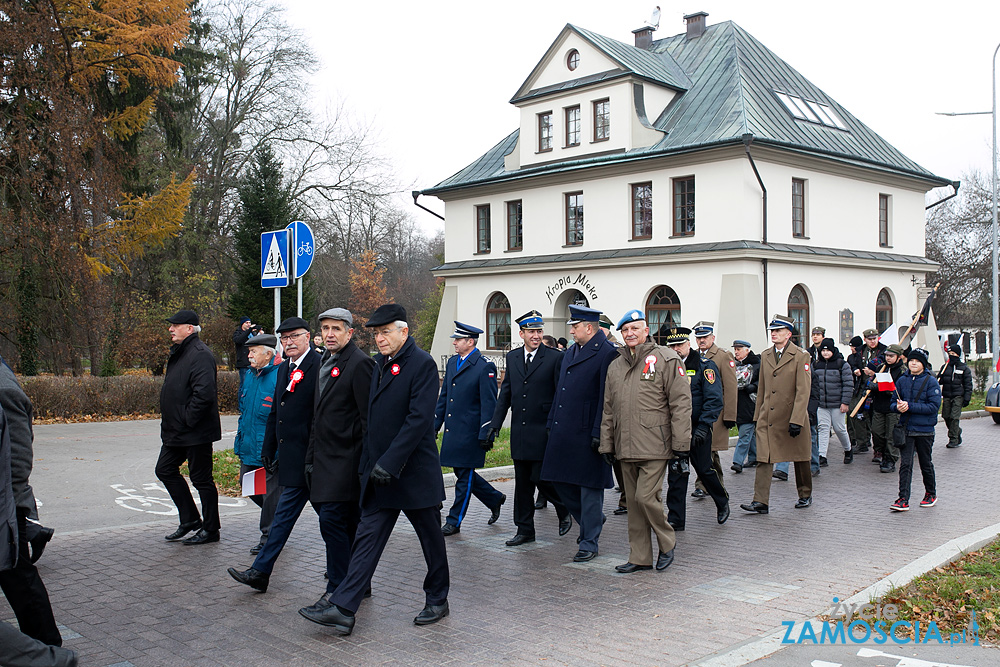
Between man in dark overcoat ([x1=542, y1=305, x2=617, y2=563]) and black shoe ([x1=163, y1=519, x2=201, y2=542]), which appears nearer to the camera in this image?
man in dark overcoat ([x1=542, y1=305, x2=617, y2=563])

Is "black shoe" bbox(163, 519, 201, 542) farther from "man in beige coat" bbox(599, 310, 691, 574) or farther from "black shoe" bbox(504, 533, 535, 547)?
"man in beige coat" bbox(599, 310, 691, 574)

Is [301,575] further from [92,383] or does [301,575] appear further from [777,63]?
[777,63]

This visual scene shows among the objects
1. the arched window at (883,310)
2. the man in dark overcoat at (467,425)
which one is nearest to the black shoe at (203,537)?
the man in dark overcoat at (467,425)

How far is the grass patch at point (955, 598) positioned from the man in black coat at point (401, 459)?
2.97 m

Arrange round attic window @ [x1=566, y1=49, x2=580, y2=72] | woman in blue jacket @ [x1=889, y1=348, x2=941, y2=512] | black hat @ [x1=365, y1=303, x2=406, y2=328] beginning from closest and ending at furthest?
black hat @ [x1=365, y1=303, x2=406, y2=328]
woman in blue jacket @ [x1=889, y1=348, x2=941, y2=512]
round attic window @ [x1=566, y1=49, x2=580, y2=72]

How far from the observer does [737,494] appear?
1098 cm

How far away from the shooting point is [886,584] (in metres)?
6.37

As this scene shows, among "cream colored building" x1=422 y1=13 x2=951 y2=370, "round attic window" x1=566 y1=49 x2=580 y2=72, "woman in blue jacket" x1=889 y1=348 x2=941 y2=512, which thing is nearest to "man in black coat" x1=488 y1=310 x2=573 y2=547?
"woman in blue jacket" x1=889 y1=348 x2=941 y2=512

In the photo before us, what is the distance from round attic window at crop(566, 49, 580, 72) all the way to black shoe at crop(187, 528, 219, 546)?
25976mm

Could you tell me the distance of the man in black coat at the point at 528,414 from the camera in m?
8.15

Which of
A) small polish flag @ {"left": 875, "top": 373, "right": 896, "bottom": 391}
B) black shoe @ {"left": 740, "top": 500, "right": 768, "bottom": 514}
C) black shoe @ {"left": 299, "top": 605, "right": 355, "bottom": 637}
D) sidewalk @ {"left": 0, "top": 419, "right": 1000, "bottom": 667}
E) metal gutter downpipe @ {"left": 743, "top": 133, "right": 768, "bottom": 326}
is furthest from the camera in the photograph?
metal gutter downpipe @ {"left": 743, "top": 133, "right": 768, "bottom": 326}

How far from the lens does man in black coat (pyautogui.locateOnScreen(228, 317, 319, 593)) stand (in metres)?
6.38

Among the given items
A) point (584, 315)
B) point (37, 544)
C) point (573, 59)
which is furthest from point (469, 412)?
point (573, 59)

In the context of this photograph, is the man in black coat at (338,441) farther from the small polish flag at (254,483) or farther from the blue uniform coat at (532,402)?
the blue uniform coat at (532,402)
